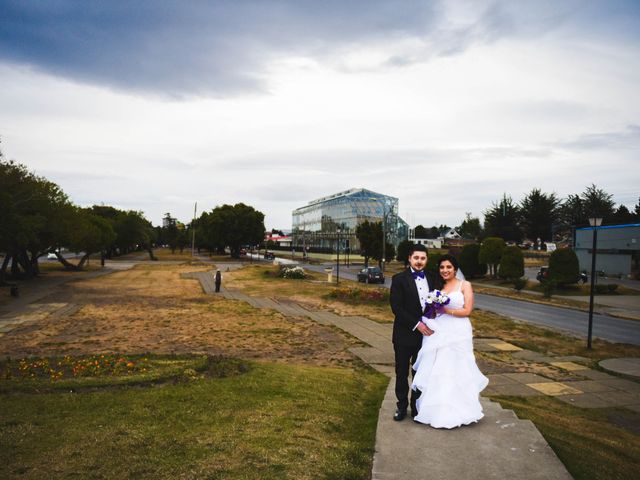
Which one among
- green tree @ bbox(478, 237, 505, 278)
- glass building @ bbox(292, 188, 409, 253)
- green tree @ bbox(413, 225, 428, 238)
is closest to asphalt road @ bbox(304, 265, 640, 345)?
green tree @ bbox(478, 237, 505, 278)

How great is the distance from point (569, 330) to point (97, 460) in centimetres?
1794

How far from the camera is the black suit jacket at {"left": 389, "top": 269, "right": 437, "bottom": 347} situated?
5.80 metres

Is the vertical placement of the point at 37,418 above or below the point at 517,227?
below

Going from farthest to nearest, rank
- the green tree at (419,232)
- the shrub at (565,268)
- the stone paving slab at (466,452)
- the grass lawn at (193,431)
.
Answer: the green tree at (419,232) < the shrub at (565,268) < the grass lawn at (193,431) < the stone paving slab at (466,452)

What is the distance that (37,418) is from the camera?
5.89 meters

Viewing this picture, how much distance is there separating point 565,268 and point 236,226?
58165mm

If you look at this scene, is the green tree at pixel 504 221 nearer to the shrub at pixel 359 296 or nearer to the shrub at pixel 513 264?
the shrub at pixel 513 264

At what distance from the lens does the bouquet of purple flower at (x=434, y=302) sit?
5.52 metres

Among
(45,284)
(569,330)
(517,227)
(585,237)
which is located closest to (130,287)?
(45,284)

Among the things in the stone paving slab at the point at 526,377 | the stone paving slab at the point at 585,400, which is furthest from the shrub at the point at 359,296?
the stone paving slab at the point at 585,400

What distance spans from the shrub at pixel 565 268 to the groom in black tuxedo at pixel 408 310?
101ft

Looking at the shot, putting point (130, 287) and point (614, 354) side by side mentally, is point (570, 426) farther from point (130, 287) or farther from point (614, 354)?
point (130, 287)

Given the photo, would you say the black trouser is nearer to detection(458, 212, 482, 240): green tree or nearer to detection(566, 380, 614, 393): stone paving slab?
detection(566, 380, 614, 393): stone paving slab

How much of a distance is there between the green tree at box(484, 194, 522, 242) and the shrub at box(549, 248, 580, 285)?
2310 inches
